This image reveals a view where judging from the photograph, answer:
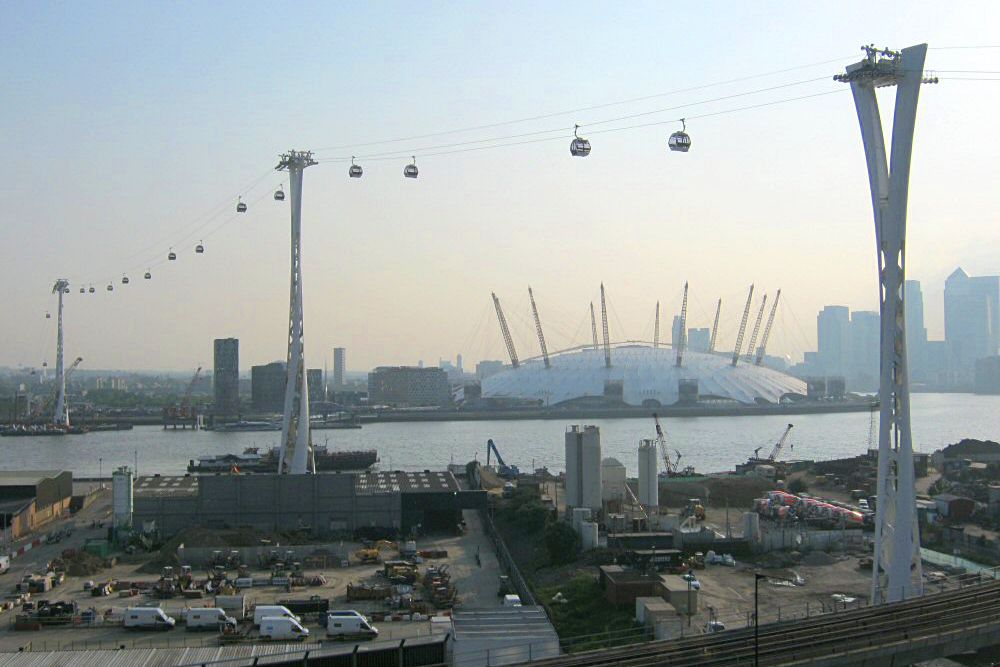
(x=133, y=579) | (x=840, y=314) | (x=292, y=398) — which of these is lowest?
(x=133, y=579)

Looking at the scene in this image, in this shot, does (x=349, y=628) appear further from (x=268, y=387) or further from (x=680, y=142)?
(x=268, y=387)

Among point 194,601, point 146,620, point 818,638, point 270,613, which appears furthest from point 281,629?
point 818,638

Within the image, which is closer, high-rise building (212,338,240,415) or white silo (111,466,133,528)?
white silo (111,466,133,528)

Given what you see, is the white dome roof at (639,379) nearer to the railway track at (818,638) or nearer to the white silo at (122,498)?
the white silo at (122,498)

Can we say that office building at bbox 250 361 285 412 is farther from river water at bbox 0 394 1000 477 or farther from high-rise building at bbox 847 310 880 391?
high-rise building at bbox 847 310 880 391

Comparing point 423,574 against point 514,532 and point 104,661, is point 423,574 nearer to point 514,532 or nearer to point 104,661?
point 514,532

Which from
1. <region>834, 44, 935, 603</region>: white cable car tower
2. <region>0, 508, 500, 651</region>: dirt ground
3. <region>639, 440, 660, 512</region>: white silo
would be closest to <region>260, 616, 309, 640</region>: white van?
<region>0, 508, 500, 651</region>: dirt ground

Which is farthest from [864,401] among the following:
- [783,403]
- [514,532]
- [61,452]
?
[514,532]
